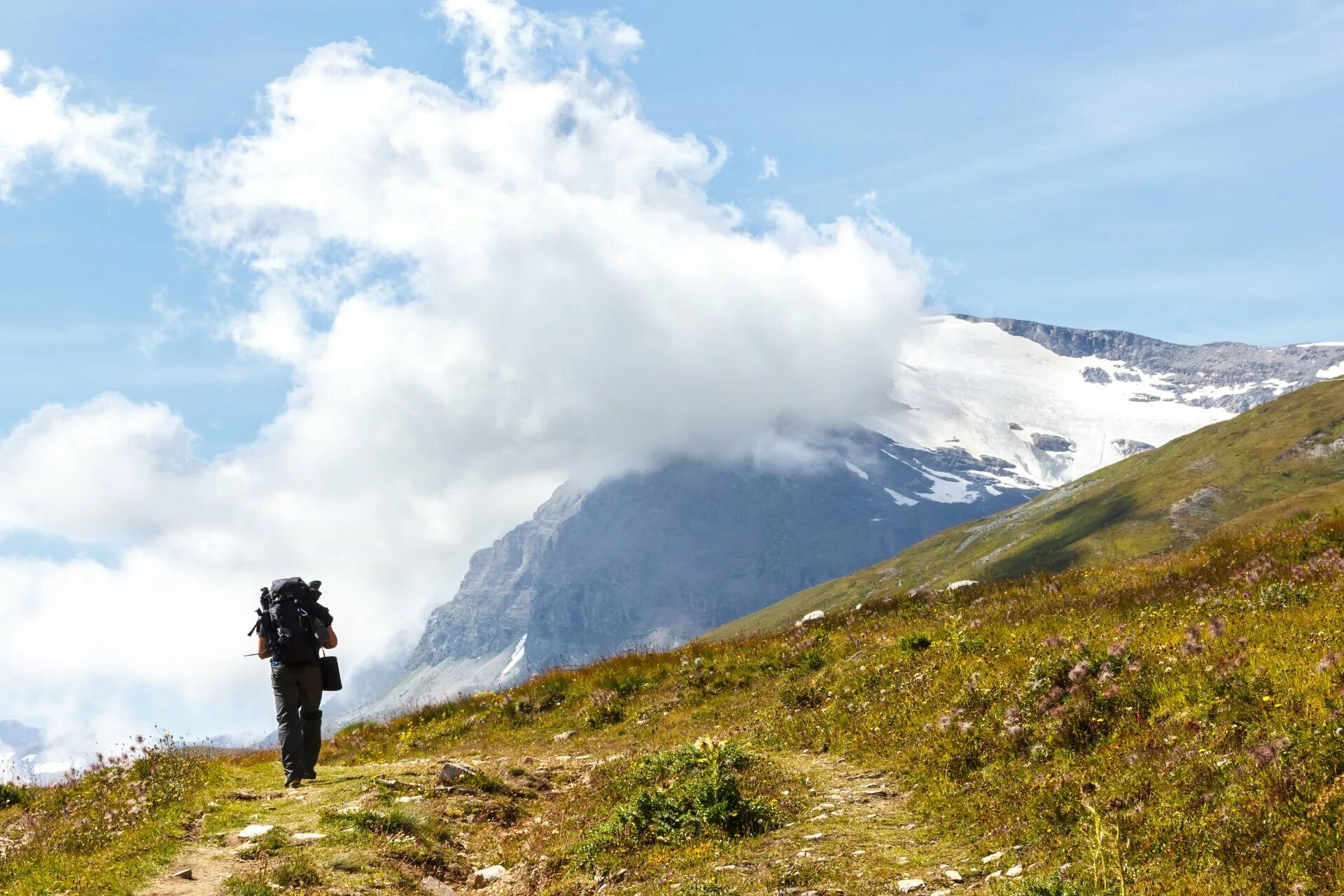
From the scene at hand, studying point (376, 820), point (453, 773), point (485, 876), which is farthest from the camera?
point (453, 773)

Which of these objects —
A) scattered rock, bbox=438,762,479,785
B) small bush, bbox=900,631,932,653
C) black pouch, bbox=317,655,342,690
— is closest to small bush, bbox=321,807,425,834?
scattered rock, bbox=438,762,479,785

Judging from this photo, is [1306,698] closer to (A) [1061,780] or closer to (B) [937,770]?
(A) [1061,780]

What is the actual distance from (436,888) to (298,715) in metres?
6.87

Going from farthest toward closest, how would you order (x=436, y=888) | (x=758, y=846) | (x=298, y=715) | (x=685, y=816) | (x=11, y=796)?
(x=11, y=796), (x=298, y=715), (x=685, y=816), (x=436, y=888), (x=758, y=846)

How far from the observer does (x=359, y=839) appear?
1316 cm

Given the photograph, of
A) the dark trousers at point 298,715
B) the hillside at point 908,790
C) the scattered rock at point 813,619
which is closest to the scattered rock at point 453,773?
the hillside at point 908,790

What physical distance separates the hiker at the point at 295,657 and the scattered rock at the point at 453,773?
2.57 m

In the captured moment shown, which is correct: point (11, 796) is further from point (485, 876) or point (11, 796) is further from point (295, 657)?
point (485, 876)

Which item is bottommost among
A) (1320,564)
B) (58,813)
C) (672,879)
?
(672,879)

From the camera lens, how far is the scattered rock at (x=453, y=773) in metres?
16.5

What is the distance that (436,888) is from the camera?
12078 millimetres

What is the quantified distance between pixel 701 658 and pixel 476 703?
6.54 m

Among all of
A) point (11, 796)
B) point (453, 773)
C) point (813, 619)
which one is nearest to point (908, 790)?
point (453, 773)

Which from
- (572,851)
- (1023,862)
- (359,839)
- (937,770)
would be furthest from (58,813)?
(1023,862)
